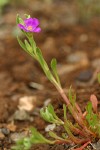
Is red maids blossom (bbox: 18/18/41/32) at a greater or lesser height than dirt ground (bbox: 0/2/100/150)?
greater

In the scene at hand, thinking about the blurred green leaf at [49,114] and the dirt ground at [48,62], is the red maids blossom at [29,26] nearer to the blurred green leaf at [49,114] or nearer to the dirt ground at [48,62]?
the blurred green leaf at [49,114]

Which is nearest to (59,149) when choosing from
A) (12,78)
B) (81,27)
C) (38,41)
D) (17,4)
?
(12,78)

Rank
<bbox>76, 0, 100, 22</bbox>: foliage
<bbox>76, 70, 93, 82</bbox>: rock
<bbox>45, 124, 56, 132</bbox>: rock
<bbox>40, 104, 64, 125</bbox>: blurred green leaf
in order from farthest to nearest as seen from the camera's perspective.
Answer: <bbox>76, 0, 100, 22</bbox>: foliage < <bbox>76, 70, 93, 82</bbox>: rock < <bbox>45, 124, 56, 132</bbox>: rock < <bbox>40, 104, 64, 125</bbox>: blurred green leaf

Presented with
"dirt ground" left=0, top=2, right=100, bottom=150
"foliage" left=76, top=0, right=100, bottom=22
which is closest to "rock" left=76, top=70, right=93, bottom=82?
"dirt ground" left=0, top=2, right=100, bottom=150

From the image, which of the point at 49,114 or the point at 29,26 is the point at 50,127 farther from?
the point at 29,26

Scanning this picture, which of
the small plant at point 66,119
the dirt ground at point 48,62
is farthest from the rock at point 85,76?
the small plant at point 66,119

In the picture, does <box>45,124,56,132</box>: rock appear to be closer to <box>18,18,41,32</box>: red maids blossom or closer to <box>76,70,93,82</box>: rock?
<box>18,18,41,32</box>: red maids blossom

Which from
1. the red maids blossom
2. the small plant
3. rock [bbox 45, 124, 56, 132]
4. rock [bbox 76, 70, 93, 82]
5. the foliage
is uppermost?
the red maids blossom

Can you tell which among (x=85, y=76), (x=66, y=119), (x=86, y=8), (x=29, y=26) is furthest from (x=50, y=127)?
(x=86, y=8)
